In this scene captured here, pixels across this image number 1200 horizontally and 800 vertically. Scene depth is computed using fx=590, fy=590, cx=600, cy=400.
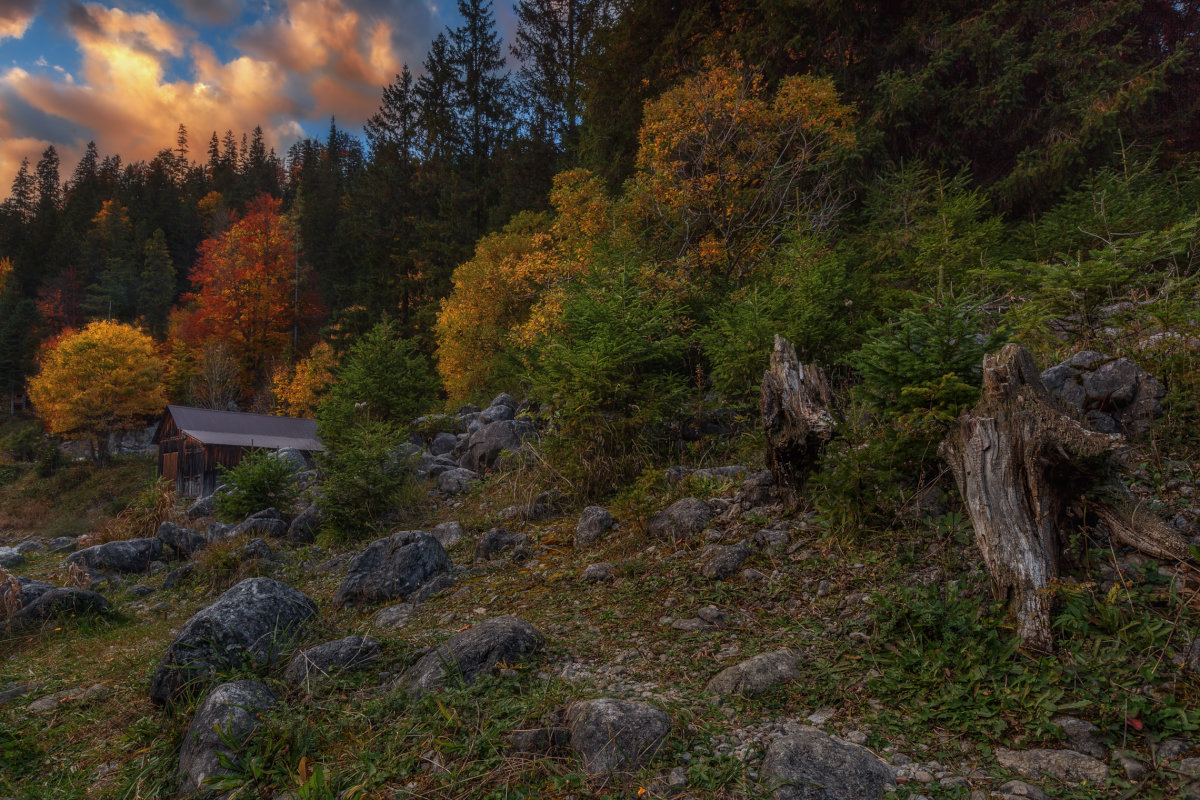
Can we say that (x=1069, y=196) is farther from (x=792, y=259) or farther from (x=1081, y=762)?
(x=1081, y=762)

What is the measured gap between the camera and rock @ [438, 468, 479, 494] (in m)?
10.7

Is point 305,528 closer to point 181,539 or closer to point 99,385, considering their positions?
point 181,539

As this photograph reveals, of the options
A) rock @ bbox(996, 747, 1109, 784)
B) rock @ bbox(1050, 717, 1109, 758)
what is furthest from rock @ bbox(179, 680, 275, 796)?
rock @ bbox(1050, 717, 1109, 758)

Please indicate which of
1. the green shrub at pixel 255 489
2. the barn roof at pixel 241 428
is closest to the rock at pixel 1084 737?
the green shrub at pixel 255 489

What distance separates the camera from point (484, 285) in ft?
80.5

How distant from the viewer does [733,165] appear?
12.2 meters

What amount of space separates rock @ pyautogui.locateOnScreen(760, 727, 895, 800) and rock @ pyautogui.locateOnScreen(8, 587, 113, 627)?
7.99 metres

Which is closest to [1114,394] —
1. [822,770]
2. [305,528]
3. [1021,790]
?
[1021,790]

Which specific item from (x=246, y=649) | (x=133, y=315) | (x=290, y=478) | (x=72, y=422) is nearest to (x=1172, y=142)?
(x=246, y=649)

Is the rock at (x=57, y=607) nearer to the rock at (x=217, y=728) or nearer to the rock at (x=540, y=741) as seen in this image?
the rock at (x=217, y=728)

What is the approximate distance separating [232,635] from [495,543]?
316cm

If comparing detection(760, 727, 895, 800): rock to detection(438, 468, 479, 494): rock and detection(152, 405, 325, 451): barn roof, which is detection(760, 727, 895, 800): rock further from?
detection(152, 405, 325, 451): barn roof

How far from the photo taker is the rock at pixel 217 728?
275cm

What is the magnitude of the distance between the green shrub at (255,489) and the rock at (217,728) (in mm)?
9063
